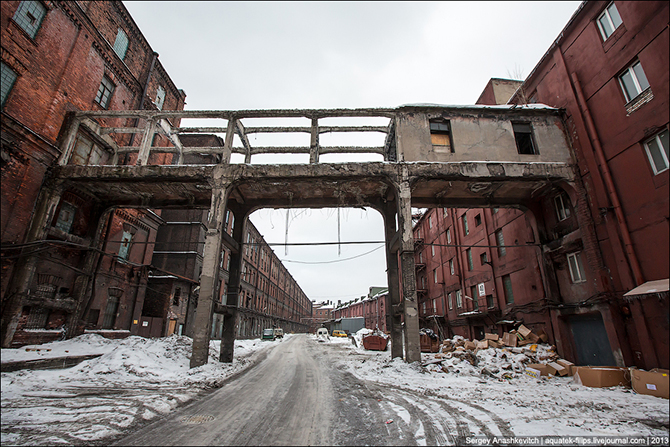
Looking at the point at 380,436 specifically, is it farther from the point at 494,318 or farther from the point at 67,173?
the point at 494,318

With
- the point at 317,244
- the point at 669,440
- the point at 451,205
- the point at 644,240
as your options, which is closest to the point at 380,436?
the point at 669,440

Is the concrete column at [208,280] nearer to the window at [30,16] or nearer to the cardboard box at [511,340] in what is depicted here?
the window at [30,16]

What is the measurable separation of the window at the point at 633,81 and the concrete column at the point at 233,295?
1546cm

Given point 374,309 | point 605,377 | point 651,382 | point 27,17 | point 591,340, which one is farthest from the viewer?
point 374,309

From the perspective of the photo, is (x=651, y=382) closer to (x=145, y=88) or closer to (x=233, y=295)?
(x=233, y=295)

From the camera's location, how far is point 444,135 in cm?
1328

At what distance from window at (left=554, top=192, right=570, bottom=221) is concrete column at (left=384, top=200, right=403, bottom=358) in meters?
7.08

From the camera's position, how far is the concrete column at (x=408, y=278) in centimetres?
1037

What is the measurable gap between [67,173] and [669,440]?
17815 mm

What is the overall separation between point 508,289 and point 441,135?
388 inches

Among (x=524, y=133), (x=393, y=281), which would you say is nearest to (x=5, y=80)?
(x=393, y=281)

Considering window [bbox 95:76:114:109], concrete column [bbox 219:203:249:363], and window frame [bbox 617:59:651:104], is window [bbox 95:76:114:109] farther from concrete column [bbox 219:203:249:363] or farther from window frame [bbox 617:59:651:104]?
window frame [bbox 617:59:651:104]

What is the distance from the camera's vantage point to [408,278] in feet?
36.1

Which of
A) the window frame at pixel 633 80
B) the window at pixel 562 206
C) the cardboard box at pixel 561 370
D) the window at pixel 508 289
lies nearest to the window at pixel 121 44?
the window frame at pixel 633 80
